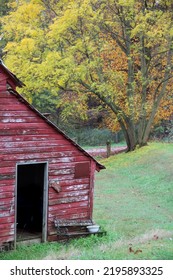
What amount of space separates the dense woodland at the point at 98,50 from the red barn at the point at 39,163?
14.8 metres

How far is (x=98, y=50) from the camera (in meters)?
27.8

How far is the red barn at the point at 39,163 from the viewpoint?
1049cm

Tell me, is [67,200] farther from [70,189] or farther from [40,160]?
[40,160]

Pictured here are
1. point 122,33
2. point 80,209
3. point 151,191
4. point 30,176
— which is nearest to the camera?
point 80,209

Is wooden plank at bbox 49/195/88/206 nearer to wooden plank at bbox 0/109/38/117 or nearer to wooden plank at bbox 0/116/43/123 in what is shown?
wooden plank at bbox 0/116/43/123

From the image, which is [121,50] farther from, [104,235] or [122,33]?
[104,235]

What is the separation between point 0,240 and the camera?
10.4 m

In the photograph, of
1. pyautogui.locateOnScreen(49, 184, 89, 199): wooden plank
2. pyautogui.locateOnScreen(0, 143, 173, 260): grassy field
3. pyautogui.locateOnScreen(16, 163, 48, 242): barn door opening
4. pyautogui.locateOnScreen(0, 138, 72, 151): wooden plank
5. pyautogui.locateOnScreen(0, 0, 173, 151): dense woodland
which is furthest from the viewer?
pyautogui.locateOnScreen(0, 0, 173, 151): dense woodland

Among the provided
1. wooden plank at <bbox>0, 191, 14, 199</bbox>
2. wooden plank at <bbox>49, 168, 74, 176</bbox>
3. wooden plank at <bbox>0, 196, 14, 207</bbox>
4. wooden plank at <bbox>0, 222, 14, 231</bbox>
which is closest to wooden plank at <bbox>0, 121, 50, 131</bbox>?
wooden plank at <bbox>49, 168, 74, 176</bbox>

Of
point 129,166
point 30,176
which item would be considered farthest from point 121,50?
point 30,176

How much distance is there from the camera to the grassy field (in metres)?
9.54

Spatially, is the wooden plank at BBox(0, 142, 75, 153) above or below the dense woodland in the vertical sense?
below

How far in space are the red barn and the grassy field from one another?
0.74m
